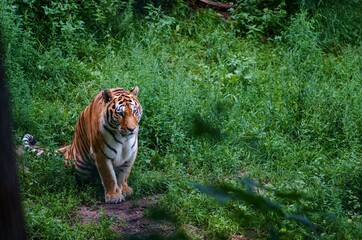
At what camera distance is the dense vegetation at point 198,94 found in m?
6.00

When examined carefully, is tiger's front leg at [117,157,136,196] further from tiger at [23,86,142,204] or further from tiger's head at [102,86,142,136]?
tiger's head at [102,86,142,136]

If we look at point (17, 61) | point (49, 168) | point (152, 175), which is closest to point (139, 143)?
point (152, 175)

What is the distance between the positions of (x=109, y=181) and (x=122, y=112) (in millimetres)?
591

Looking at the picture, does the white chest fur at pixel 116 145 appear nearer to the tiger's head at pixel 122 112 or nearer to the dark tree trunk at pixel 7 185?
the tiger's head at pixel 122 112

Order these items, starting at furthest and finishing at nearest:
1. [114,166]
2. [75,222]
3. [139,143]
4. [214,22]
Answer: [214,22]
[139,143]
[114,166]
[75,222]

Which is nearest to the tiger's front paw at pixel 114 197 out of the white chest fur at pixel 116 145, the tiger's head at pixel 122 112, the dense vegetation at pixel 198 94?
the dense vegetation at pixel 198 94

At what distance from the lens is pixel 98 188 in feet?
20.7

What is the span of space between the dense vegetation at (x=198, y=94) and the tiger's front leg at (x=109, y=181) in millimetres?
140

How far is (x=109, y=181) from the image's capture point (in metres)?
6.10

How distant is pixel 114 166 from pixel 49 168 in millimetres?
557

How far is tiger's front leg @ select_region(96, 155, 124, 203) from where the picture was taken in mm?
6094

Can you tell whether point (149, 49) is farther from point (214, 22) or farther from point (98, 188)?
point (98, 188)

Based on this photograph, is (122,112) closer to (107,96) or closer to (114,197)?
(107,96)

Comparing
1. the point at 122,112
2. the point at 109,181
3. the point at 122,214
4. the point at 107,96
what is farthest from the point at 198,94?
the point at 122,214
